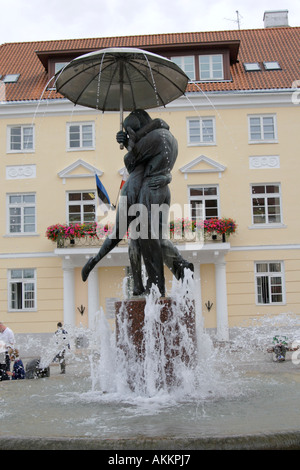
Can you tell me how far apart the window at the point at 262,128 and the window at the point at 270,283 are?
5.45 meters

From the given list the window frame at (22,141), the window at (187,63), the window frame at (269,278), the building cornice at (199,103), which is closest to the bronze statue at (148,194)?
the window frame at (269,278)

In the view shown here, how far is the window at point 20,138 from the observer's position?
23.9 m

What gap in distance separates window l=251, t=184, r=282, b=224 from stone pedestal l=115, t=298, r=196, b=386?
59.1 ft

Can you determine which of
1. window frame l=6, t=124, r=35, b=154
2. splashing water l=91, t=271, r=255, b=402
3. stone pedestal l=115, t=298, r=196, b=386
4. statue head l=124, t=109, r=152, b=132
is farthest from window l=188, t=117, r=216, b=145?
stone pedestal l=115, t=298, r=196, b=386

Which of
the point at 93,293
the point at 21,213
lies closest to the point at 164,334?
the point at 93,293

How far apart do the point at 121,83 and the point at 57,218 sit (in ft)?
56.4

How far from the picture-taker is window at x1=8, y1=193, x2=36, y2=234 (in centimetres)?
2345

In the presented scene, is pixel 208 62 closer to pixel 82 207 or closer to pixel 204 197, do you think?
pixel 204 197

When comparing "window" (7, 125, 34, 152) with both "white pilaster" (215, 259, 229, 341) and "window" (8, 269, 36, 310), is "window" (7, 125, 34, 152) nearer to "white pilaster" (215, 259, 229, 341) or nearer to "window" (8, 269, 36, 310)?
"window" (8, 269, 36, 310)

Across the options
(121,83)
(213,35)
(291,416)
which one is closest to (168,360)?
(291,416)

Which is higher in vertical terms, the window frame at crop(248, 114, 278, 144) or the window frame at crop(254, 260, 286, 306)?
the window frame at crop(248, 114, 278, 144)

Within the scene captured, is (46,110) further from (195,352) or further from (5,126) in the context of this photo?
(195,352)

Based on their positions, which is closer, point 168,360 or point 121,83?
point 168,360
